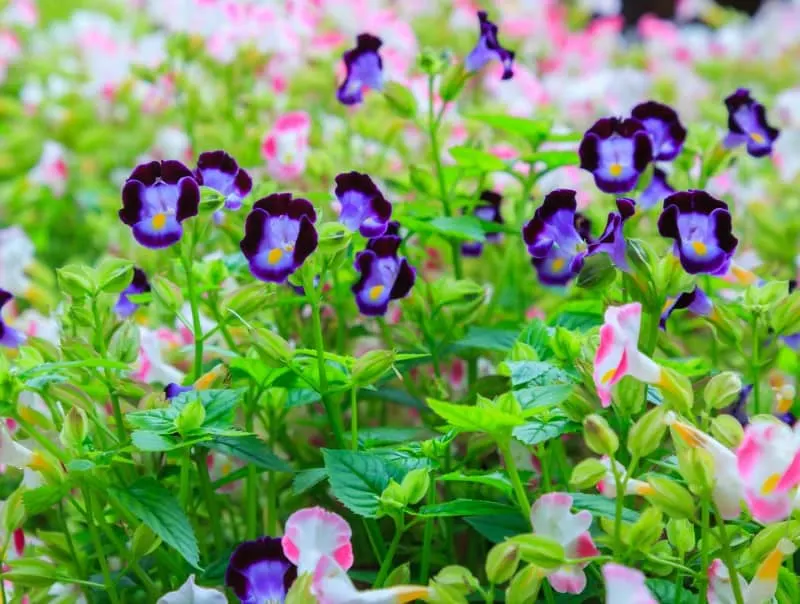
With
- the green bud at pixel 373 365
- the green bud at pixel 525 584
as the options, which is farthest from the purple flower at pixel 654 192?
the green bud at pixel 525 584

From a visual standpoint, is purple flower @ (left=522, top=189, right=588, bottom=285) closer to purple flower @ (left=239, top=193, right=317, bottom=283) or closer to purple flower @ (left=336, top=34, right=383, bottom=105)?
purple flower @ (left=239, top=193, right=317, bottom=283)

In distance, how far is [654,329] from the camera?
3.00 feet

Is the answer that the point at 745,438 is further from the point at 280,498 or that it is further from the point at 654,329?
the point at 280,498

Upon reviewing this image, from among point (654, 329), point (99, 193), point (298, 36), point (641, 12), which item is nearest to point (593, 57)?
point (298, 36)

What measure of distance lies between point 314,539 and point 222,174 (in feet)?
1.15

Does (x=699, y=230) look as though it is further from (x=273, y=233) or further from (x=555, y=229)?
(x=273, y=233)

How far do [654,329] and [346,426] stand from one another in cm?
39

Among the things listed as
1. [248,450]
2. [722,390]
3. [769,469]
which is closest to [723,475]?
[769,469]

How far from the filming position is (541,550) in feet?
2.50

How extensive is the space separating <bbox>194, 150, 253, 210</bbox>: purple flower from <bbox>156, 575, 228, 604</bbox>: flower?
32cm

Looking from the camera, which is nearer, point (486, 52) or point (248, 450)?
point (248, 450)

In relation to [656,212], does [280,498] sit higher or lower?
lower

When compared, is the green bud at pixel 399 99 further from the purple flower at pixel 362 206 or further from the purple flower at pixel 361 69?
the purple flower at pixel 362 206

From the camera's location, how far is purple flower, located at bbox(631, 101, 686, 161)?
1.09 meters
